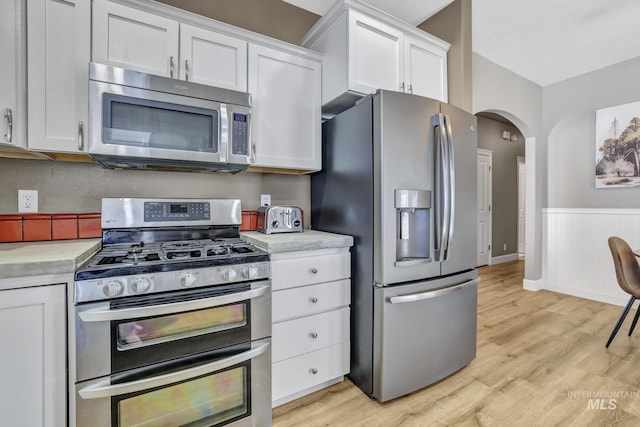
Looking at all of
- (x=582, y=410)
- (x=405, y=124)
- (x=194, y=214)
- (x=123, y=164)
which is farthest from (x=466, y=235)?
(x=123, y=164)

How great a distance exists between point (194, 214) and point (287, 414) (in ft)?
4.30

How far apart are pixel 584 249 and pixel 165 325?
4.55 metres

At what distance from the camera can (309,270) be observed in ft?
5.44

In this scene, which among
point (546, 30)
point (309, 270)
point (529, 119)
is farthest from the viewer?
point (529, 119)

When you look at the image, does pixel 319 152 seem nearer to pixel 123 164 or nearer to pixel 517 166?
pixel 123 164

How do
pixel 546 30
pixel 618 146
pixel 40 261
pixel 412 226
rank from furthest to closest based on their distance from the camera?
pixel 618 146 → pixel 546 30 → pixel 412 226 → pixel 40 261

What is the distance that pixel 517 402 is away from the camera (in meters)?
1.66

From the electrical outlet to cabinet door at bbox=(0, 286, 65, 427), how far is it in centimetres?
83

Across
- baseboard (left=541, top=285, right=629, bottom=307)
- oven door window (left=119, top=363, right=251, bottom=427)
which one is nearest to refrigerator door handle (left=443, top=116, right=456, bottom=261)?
oven door window (left=119, top=363, right=251, bottom=427)

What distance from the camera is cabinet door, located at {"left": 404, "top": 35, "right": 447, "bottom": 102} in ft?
7.02

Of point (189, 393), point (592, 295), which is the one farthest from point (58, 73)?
point (592, 295)

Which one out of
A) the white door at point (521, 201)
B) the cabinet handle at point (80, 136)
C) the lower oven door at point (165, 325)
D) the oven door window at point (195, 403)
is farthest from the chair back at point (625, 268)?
the white door at point (521, 201)

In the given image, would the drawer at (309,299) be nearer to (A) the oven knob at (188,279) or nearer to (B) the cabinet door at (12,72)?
(A) the oven knob at (188,279)

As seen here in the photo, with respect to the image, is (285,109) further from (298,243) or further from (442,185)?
(442,185)
